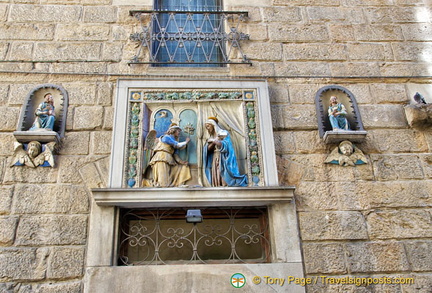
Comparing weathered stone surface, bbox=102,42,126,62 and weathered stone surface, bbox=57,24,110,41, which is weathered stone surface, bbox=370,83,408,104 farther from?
weathered stone surface, bbox=57,24,110,41

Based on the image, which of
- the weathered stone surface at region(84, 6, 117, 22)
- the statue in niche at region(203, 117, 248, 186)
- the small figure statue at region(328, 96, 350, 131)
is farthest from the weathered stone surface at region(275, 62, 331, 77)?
the weathered stone surface at region(84, 6, 117, 22)

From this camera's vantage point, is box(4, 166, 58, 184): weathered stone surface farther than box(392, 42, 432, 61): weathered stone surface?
No

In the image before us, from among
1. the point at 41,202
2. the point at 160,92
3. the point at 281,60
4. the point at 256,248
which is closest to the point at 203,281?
the point at 256,248

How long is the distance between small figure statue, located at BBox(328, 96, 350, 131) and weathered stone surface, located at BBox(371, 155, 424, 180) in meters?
0.56

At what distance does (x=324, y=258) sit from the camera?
477 centimetres

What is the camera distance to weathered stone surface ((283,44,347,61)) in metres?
6.20

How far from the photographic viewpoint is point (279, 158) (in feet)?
17.7

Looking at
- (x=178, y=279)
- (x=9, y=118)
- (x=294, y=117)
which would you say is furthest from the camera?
(x=294, y=117)

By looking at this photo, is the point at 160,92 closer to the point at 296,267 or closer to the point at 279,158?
the point at 279,158

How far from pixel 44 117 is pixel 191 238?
2.48 metres

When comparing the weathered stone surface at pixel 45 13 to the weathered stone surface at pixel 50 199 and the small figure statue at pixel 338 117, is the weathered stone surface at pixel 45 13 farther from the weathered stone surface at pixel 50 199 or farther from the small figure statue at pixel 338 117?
the small figure statue at pixel 338 117

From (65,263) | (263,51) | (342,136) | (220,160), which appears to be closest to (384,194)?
(342,136)

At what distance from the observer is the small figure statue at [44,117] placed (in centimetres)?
529

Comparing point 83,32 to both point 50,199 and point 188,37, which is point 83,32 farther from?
point 50,199
